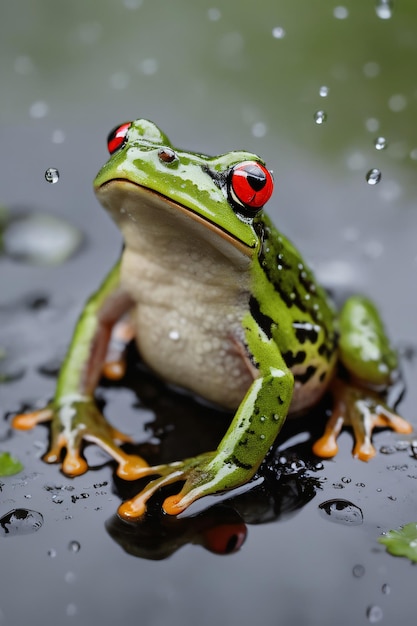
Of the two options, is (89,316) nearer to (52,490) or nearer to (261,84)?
(52,490)

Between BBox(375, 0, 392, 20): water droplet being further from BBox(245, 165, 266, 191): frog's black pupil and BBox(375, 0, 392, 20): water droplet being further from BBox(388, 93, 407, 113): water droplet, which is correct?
BBox(245, 165, 266, 191): frog's black pupil

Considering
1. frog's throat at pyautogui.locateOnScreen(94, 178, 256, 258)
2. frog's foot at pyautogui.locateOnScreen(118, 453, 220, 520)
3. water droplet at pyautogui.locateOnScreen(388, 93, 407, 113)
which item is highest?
water droplet at pyautogui.locateOnScreen(388, 93, 407, 113)

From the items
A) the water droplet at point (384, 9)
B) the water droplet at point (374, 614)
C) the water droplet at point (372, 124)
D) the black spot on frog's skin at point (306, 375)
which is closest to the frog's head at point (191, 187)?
the black spot on frog's skin at point (306, 375)

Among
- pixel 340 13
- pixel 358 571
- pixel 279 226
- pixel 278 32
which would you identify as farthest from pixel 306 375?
pixel 340 13

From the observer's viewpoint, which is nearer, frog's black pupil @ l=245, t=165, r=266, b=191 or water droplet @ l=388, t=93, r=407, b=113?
frog's black pupil @ l=245, t=165, r=266, b=191

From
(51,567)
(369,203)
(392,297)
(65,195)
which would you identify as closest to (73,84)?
(65,195)

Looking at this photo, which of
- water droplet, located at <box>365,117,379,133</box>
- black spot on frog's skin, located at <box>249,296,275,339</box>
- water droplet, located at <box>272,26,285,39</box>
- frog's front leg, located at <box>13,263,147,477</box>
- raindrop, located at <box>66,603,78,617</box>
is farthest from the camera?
water droplet, located at <box>272,26,285,39</box>

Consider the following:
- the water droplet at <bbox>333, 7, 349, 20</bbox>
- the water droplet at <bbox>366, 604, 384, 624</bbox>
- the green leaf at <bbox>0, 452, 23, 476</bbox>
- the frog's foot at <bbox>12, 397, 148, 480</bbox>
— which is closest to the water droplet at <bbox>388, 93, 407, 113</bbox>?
the water droplet at <bbox>333, 7, 349, 20</bbox>
